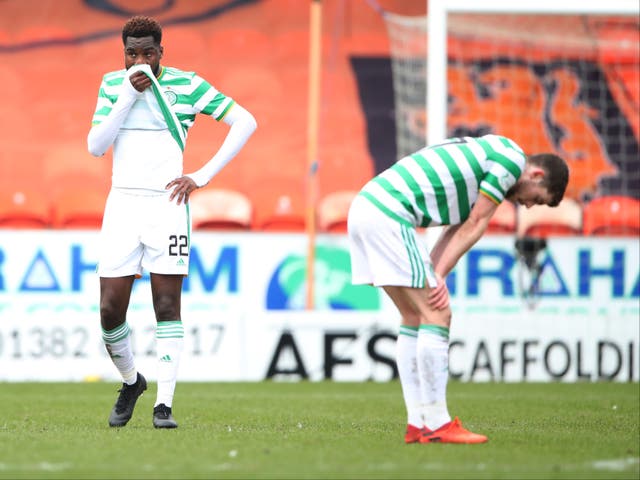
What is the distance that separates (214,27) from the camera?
528 inches

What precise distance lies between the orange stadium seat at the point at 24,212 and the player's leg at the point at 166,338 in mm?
6027

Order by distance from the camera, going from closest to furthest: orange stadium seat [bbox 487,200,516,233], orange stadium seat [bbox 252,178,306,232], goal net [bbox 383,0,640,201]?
orange stadium seat [bbox 487,200,516,233] < orange stadium seat [bbox 252,178,306,232] < goal net [bbox 383,0,640,201]

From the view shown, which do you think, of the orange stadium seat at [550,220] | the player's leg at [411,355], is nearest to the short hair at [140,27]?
the player's leg at [411,355]

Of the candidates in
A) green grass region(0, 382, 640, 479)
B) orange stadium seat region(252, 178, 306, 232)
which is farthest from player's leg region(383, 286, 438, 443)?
orange stadium seat region(252, 178, 306, 232)

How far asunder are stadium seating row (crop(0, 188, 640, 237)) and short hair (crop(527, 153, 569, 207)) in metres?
6.14

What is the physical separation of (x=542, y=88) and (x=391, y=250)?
8.07m

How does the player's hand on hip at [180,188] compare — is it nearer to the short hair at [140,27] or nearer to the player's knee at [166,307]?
the player's knee at [166,307]

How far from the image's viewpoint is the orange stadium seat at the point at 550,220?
1138 cm

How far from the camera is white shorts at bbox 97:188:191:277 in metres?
5.69

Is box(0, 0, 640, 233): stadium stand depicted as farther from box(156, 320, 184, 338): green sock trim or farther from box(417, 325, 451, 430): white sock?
box(417, 325, 451, 430): white sock

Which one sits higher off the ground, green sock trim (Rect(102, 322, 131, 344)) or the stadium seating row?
the stadium seating row

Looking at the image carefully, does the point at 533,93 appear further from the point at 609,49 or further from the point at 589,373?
the point at 589,373

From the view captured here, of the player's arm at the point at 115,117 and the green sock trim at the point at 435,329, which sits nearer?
the green sock trim at the point at 435,329

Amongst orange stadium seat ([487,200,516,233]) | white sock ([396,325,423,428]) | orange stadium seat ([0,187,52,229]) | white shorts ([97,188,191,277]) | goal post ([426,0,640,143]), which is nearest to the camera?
white sock ([396,325,423,428])
